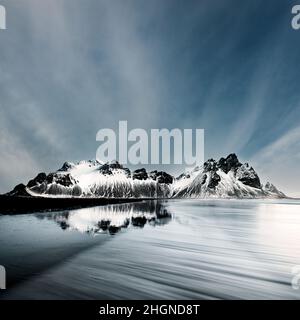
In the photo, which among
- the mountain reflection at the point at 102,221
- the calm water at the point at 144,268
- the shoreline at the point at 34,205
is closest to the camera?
the calm water at the point at 144,268

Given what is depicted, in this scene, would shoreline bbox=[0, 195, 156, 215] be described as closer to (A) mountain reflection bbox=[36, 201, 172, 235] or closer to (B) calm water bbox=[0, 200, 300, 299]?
(A) mountain reflection bbox=[36, 201, 172, 235]

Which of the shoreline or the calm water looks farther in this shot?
the shoreline

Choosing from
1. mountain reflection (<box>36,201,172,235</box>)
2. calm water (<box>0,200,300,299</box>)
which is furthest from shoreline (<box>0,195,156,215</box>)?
calm water (<box>0,200,300,299</box>)

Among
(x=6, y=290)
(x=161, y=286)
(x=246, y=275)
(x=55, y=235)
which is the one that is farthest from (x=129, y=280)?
(x=55, y=235)

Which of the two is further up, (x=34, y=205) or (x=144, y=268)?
(x=144, y=268)

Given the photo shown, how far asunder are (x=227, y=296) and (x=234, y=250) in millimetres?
6214

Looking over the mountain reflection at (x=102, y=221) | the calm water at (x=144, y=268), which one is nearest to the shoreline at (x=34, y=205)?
the mountain reflection at (x=102, y=221)

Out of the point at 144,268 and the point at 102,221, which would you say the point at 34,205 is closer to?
the point at 102,221

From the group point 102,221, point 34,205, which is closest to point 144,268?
point 102,221

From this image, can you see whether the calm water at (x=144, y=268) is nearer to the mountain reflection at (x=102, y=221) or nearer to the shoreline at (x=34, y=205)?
the mountain reflection at (x=102, y=221)

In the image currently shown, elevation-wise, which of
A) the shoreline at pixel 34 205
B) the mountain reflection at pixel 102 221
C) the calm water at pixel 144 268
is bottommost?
the shoreline at pixel 34 205

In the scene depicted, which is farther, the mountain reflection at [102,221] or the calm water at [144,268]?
the mountain reflection at [102,221]

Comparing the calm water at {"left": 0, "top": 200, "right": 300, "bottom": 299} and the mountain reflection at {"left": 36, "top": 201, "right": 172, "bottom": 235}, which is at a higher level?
the calm water at {"left": 0, "top": 200, "right": 300, "bottom": 299}
